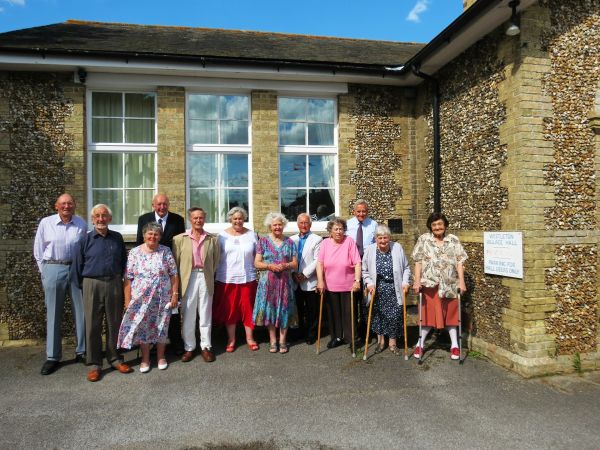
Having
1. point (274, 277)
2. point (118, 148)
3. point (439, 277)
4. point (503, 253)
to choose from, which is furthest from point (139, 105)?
point (503, 253)

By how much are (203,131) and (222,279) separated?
2.76 metres

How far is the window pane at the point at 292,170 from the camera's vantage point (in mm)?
7168

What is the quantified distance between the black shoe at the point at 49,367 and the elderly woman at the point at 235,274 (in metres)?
1.90

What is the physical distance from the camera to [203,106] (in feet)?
22.7

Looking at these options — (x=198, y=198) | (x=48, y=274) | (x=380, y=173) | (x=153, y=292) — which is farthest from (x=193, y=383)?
(x=380, y=173)

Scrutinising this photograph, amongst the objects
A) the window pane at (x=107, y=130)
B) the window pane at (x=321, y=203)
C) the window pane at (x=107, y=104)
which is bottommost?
the window pane at (x=321, y=203)

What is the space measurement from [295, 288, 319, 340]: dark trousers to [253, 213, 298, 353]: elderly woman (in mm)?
439

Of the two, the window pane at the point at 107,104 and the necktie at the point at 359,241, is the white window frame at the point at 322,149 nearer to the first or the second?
the necktie at the point at 359,241

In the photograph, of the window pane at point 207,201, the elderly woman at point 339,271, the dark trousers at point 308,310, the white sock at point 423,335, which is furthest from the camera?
the window pane at point 207,201

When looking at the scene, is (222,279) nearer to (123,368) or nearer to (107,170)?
(123,368)

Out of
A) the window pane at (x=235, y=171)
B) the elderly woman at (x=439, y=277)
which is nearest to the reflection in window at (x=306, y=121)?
the window pane at (x=235, y=171)

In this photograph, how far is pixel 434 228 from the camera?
5266 mm

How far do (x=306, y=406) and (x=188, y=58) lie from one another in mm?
4950

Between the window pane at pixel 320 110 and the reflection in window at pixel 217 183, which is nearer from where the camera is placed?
the reflection in window at pixel 217 183
